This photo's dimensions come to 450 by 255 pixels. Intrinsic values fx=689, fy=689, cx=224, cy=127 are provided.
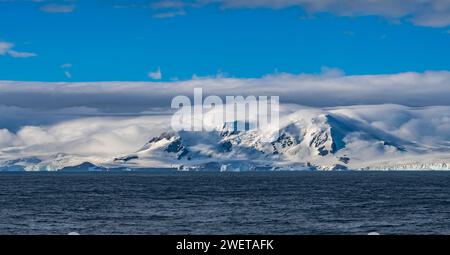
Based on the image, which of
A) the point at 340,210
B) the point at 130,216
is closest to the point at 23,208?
the point at 130,216

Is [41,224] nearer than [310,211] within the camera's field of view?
Yes

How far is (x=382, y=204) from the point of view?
473 ft

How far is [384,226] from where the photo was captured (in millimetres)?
97875
